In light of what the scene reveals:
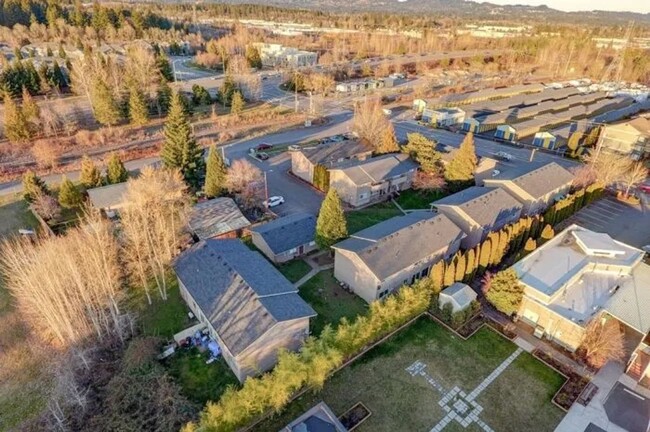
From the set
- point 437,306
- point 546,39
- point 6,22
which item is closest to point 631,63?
point 546,39

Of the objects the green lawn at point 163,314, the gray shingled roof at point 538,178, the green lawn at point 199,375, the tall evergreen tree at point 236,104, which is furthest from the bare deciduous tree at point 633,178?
the tall evergreen tree at point 236,104

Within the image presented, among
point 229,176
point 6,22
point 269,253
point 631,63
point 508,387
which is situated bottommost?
point 508,387

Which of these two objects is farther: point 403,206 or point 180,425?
point 403,206

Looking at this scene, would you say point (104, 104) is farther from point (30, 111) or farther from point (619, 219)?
point (619, 219)

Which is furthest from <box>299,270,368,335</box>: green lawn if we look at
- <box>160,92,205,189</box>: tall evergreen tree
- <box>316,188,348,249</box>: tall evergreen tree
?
<box>160,92,205,189</box>: tall evergreen tree

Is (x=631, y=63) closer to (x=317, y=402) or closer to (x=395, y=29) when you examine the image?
(x=395, y=29)

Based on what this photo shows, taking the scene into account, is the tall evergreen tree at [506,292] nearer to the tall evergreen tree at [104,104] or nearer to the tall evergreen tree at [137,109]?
the tall evergreen tree at [137,109]

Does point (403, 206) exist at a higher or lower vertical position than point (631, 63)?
lower
